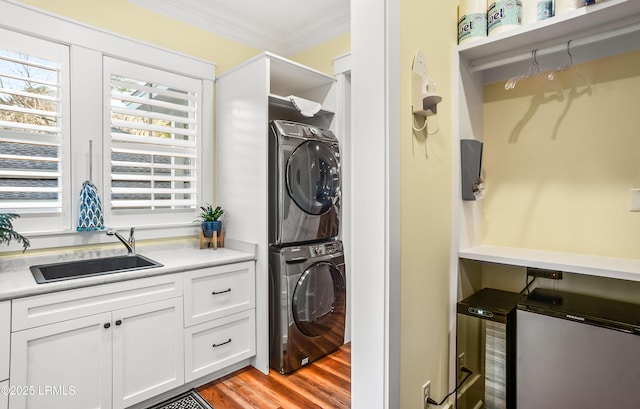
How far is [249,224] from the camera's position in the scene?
256 cm

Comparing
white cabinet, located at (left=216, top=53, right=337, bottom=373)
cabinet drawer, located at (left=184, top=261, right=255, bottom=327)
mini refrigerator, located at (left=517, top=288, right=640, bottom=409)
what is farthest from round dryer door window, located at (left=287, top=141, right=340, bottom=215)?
mini refrigerator, located at (left=517, top=288, right=640, bottom=409)

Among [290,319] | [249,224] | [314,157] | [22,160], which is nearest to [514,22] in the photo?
[314,157]

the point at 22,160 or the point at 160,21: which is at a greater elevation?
the point at 160,21

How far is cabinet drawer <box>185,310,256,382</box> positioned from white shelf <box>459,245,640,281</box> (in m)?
1.59

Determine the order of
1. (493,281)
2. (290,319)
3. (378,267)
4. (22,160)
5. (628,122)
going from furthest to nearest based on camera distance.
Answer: (290,319)
(22,160)
(493,281)
(628,122)
(378,267)

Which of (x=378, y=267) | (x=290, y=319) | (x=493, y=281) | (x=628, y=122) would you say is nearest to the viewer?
(x=378, y=267)

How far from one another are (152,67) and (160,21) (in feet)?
1.25

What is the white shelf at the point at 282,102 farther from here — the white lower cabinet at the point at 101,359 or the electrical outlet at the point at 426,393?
the electrical outlet at the point at 426,393

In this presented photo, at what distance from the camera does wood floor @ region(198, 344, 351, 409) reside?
6.83 ft

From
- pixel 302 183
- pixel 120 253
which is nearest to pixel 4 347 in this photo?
pixel 120 253

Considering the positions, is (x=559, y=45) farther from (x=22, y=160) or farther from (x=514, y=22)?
(x=22, y=160)

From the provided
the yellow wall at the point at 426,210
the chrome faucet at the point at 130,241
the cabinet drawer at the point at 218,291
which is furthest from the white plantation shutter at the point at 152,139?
the yellow wall at the point at 426,210

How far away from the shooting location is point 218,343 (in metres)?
2.32

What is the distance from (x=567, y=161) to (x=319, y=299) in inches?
70.6
